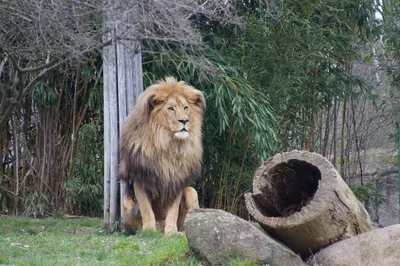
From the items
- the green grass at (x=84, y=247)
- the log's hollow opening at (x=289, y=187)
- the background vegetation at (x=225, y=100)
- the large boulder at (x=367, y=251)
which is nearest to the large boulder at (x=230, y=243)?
the green grass at (x=84, y=247)

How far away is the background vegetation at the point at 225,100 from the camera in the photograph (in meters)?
9.32

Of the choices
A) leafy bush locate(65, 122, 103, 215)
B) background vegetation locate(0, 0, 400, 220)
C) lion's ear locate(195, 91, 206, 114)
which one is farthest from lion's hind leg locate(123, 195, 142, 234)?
leafy bush locate(65, 122, 103, 215)

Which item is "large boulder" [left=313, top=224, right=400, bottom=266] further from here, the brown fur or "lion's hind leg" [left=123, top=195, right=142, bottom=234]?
"lion's hind leg" [left=123, top=195, right=142, bottom=234]

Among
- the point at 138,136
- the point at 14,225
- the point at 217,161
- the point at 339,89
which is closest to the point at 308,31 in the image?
the point at 339,89

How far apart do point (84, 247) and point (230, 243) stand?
1.66 m

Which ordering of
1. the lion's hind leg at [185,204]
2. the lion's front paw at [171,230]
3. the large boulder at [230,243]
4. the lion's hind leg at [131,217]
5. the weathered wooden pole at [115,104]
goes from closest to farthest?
the large boulder at [230,243] → the lion's front paw at [171,230] → the lion's hind leg at [131,217] → the lion's hind leg at [185,204] → the weathered wooden pole at [115,104]

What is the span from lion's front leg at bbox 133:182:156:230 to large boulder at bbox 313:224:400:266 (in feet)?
7.67

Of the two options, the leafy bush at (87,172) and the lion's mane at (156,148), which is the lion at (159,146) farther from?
the leafy bush at (87,172)

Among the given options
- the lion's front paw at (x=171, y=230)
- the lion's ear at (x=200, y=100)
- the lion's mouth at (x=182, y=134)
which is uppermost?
the lion's ear at (x=200, y=100)

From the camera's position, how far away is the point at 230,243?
5570 millimetres

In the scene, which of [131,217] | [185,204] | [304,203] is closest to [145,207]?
[131,217]

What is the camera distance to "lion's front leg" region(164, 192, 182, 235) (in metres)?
7.64

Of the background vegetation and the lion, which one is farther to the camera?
the background vegetation

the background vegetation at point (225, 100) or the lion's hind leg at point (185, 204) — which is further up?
the background vegetation at point (225, 100)
